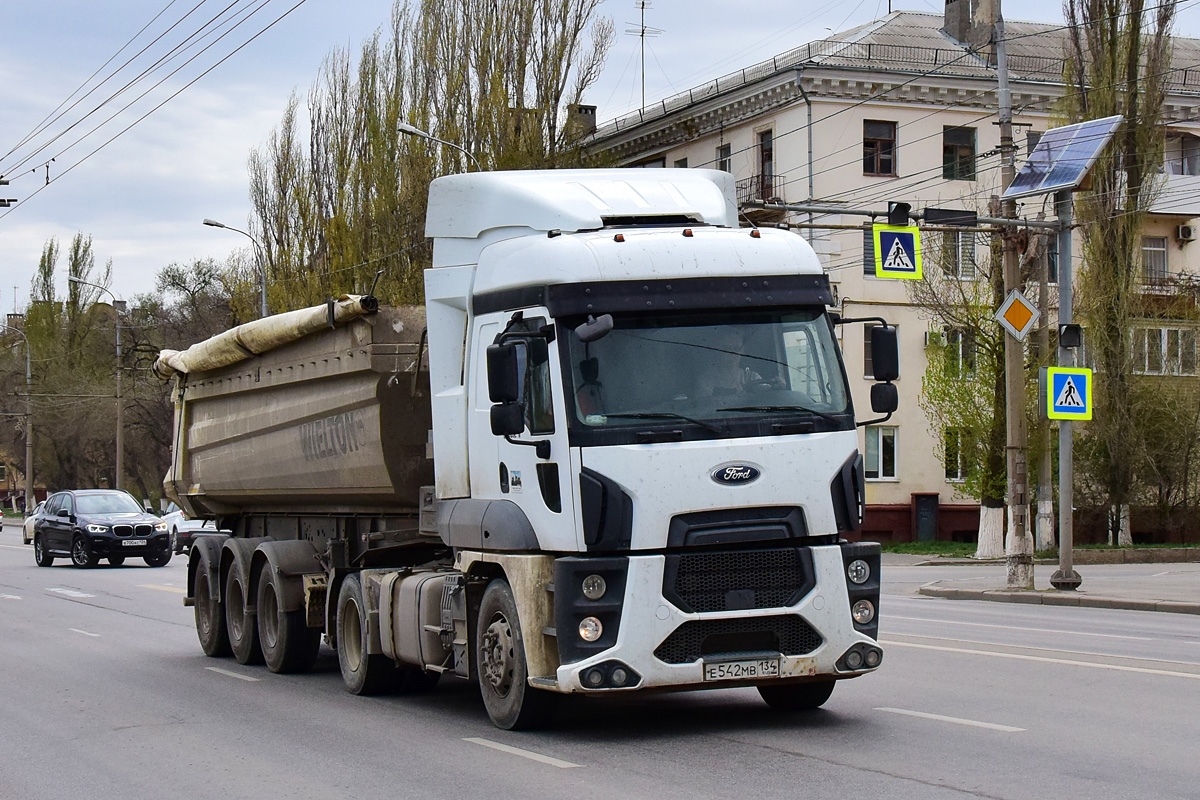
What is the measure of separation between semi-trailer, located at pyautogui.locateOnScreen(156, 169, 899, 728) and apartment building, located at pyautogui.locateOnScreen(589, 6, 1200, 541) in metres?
32.7

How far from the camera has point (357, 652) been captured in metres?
12.8

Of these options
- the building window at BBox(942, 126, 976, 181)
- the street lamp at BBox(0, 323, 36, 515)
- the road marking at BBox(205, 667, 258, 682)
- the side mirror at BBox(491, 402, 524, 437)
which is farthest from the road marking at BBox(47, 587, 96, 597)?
the street lamp at BBox(0, 323, 36, 515)

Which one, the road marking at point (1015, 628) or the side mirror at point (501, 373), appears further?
the road marking at point (1015, 628)

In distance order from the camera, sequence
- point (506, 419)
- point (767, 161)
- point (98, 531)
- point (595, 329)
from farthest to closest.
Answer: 1. point (767, 161)
2. point (98, 531)
3. point (506, 419)
4. point (595, 329)

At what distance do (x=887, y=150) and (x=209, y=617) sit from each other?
33417 millimetres

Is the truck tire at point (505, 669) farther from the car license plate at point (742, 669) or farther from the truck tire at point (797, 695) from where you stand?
the truck tire at point (797, 695)

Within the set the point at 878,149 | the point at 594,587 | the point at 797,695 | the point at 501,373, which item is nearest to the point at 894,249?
the point at 797,695

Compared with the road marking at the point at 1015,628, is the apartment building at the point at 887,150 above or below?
above

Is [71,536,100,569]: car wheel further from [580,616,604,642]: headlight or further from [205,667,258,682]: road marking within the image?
[580,616,604,642]: headlight

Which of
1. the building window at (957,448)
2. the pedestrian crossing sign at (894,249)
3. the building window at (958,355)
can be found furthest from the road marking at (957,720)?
the building window at (958,355)

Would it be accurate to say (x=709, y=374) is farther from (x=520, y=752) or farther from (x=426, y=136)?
(x=426, y=136)

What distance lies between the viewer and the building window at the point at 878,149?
4569cm

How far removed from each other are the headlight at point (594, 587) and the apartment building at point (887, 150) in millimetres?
34344

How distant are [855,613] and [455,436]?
2987mm
